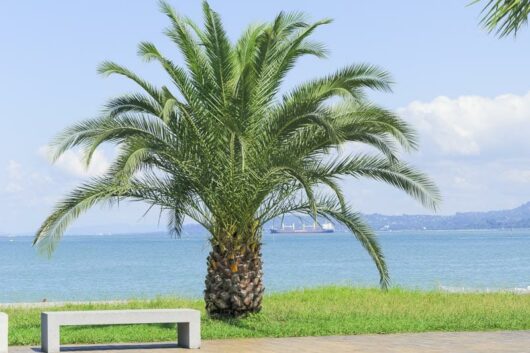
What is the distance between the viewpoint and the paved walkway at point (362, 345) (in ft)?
50.5

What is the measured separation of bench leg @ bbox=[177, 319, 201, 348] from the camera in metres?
15.9

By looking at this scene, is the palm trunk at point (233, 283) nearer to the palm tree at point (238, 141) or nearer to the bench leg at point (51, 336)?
the palm tree at point (238, 141)

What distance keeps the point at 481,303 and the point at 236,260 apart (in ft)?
27.0

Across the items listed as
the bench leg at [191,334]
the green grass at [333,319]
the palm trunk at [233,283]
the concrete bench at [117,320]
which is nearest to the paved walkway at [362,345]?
the bench leg at [191,334]

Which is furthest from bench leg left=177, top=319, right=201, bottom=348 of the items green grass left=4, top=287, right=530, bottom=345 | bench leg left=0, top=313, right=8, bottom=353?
bench leg left=0, top=313, right=8, bottom=353

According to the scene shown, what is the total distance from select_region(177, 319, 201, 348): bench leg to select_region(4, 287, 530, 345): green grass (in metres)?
1.20

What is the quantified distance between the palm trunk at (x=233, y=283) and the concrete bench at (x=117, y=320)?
12.0 ft

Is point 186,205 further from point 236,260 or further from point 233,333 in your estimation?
point 233,333

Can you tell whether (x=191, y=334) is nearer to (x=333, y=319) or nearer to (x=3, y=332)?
(x=3, y=332)

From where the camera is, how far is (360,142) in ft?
66.8

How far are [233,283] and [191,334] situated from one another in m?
3.95

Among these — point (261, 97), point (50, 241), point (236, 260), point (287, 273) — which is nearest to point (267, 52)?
point (261, 97)

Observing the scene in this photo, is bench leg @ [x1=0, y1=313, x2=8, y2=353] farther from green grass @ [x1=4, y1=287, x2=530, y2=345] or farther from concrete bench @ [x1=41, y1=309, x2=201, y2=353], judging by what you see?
green grass @ [x1=4, y1=287, x2=530, y2=345]

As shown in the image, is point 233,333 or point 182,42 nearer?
point 233,333
